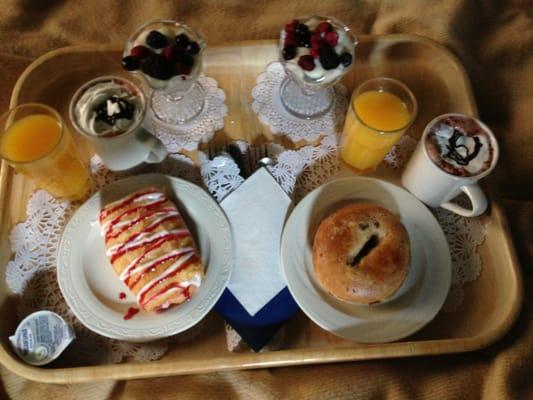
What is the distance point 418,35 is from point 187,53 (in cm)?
64

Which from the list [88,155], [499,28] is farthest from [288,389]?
[499,28]

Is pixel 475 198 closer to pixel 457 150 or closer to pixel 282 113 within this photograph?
pixel 457 150

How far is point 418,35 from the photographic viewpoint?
141 cm

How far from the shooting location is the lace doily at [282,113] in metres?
1.33

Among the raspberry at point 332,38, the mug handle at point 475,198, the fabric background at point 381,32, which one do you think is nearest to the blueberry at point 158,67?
the fabric background at point 381,32

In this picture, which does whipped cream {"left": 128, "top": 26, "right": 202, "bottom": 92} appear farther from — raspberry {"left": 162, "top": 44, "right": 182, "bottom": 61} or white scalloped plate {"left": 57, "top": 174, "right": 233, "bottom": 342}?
white scalloped plate {"left": 57, "top": 174, "right": 233, "bottom": 342}

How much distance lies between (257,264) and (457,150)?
51 centimetres

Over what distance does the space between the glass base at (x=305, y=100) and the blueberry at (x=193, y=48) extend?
0.26m

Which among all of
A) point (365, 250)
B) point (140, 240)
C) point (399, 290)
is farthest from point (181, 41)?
point (399, 290)

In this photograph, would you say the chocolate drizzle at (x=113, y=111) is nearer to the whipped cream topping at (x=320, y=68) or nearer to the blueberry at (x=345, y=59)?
the whipped cream topping at (x=320, y=68)

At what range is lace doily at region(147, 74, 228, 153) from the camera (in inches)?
51.8

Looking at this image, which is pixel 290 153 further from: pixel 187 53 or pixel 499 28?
pixel 499 28

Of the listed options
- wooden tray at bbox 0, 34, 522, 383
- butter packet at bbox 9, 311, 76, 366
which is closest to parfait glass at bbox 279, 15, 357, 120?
wooden tray at bbox 0, 34, 522, 383

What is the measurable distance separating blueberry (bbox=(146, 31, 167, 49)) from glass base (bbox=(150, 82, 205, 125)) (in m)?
0.15
